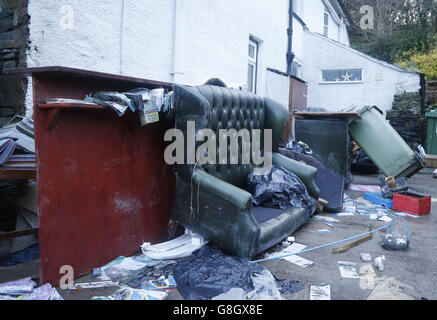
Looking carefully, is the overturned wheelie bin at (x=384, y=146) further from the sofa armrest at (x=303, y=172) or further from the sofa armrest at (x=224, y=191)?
the sofa armrest at (x=224, y=191)

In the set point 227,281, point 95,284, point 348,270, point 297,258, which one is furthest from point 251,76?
point 95,284

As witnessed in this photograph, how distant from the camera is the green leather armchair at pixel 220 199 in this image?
2.87m

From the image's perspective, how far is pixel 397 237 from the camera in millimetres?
3537

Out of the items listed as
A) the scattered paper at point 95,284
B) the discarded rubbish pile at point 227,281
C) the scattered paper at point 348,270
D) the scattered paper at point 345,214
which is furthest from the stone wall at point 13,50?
the scattered paper at point 345,214

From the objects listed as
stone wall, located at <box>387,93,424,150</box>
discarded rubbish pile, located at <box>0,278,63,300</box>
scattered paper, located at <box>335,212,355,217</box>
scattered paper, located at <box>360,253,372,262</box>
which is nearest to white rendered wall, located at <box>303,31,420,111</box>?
stone wall, located at <box>387,93,424,150</box>

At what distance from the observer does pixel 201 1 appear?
5.50 m

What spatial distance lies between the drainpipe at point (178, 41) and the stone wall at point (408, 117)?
849 cm

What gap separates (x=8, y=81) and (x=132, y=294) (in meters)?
2.52

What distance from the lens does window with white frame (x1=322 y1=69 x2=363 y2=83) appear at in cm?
1169

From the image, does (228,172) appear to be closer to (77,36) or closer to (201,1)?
(77,36)

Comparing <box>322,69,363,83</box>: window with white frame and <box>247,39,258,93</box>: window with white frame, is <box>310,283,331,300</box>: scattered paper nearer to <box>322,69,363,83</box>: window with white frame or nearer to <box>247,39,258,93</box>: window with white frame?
<box>247,39,258,93</box>: window with white frame

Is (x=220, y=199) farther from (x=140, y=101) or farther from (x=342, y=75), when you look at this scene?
(x=342, y=75)

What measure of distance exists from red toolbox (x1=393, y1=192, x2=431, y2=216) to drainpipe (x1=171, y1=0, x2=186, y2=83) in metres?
3.71
